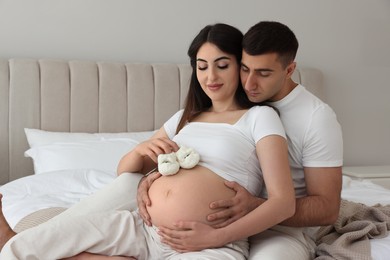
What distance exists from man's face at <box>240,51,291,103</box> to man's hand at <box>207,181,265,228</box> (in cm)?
29

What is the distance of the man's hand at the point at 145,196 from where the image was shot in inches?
54.3

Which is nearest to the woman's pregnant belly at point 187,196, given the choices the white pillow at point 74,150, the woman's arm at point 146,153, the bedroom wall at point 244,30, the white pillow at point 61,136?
the woman's arm at point 146,153

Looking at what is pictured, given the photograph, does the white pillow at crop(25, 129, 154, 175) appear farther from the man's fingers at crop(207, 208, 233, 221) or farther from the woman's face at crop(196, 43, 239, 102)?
the man's fingers at crop(207, 208, 233, 221)

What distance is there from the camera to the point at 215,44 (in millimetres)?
1484

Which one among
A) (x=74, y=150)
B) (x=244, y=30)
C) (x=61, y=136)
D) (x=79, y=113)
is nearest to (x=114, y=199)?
(x=74, y=150)

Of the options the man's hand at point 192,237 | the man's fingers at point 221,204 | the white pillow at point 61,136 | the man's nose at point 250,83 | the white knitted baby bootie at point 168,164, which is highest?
the man's nose at point 250,83

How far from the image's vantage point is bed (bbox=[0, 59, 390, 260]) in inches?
96.6

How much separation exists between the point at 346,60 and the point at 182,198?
7.90 feet

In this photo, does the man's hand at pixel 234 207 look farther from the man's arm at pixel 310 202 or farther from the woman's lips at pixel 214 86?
the woman's lips at pixel 214 86

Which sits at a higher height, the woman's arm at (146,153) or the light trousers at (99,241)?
the woman's arm at (146,153)

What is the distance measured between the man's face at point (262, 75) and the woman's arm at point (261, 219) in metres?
0.18

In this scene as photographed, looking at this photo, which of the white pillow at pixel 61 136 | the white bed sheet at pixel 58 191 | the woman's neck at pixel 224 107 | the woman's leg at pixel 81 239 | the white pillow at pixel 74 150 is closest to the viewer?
the woman's leg at pixel 81 239

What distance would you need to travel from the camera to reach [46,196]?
2037mm

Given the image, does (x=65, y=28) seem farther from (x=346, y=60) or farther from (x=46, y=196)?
(x=346, y=60)
